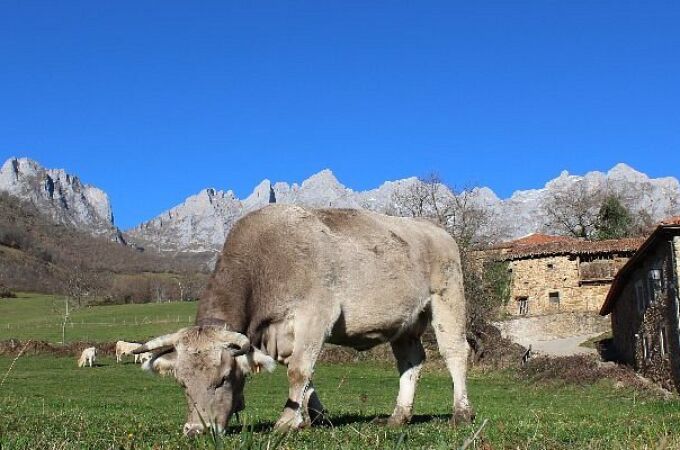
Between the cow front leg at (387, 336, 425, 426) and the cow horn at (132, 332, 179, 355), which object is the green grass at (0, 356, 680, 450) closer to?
the cow front leg at (387, 336, 425, 426)

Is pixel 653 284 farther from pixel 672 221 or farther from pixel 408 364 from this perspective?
pixel 408 364

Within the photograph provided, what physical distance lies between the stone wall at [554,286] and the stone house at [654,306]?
2067 centimetres

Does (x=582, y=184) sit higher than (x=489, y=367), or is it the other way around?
(x=582, y=184)

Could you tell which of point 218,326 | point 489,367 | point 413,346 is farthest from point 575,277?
point 218,326

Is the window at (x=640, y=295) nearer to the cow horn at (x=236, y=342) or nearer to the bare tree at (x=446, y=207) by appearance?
the bare tree at (x=446, y=207)

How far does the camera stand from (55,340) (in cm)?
7462

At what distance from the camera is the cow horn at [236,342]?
23.4ft

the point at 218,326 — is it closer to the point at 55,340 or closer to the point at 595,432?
the point at 595,432

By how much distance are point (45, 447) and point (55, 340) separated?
75.7 metres

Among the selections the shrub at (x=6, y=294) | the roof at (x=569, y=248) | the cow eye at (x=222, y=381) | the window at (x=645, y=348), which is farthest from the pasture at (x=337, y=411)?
the shrub at (x=6, y=294)

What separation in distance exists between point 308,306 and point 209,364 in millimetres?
1755

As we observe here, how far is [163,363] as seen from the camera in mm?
7191

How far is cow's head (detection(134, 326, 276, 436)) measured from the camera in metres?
6.93

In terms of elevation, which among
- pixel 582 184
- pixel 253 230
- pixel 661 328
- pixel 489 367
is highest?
pixel 582 184
